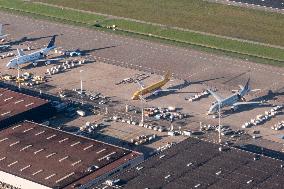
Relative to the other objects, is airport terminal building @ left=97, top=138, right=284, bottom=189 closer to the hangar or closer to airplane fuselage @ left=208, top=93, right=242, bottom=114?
airplane fuselage @ left=208, top=93, right=242, bottom=114

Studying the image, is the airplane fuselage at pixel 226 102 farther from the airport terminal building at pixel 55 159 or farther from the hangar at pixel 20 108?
the hangar at pixel 20 108

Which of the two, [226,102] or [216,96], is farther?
[216,96]

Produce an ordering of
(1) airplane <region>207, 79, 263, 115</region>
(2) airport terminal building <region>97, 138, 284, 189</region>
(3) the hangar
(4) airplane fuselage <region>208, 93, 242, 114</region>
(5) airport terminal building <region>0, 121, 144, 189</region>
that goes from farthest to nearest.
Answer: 1. (1) airplane <region>207, 79, 263, 115</region>
2. (4) airplane fuselage <region>208, 93, 242, 114</region>
3. (3) the hangar
4. (5) airport terminal building <region>0, 121, 144, 189</region>
5. (2) airport terminal building <region>97, 138, 284, 189</region>

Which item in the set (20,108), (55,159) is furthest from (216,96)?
(55,159)

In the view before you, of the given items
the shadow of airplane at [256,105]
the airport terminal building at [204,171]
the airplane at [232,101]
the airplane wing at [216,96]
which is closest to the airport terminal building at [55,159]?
the airport terminal building at [204,171]

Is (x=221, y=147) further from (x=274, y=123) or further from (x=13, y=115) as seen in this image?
(x=13, y=115)

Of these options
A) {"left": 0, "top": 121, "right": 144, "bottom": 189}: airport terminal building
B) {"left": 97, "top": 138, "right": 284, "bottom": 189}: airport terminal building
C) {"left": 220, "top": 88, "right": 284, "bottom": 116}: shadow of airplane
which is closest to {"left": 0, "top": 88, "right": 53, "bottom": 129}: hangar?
{"left": 0, "top": 121, "right": 144, "bottom": 189}: airport terminal building

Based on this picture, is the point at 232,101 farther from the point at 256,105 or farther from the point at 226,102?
the point at 256,105

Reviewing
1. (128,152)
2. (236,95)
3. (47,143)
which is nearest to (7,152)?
(47,143)
